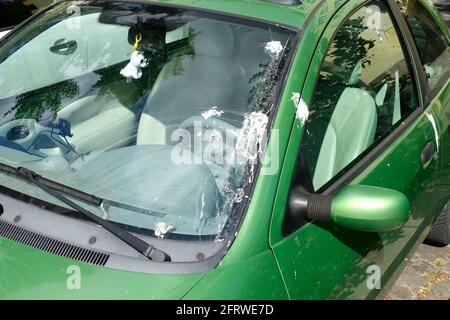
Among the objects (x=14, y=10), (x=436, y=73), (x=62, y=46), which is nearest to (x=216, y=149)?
(x=62, y=46)

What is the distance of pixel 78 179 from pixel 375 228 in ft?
3.24

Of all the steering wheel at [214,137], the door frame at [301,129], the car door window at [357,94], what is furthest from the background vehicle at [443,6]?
the steering wheel at [214,137]

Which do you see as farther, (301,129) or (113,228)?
(301,129)

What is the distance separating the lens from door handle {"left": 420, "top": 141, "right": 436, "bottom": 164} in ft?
7.94

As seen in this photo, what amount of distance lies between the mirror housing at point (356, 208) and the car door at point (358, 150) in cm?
5

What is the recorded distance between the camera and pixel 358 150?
2201mm

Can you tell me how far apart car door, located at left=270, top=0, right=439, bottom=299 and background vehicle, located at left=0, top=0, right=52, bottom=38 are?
13.2ft

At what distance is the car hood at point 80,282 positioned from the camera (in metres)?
1.45

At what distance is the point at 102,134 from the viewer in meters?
2.29

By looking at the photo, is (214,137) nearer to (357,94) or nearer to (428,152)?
(357,94)

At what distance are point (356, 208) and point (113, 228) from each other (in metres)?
0.73

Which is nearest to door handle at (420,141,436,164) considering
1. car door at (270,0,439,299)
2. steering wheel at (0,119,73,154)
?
car door at (270,0,439,299)

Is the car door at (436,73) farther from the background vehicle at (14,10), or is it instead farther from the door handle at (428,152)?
the background vehicle at (14,10)

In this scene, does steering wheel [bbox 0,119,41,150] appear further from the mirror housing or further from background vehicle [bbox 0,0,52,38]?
background vehicle [bbox 0,0,52,38]
